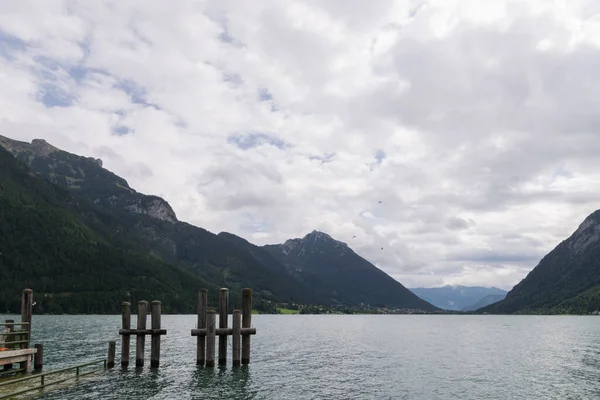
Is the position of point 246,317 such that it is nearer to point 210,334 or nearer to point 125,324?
point 210,334

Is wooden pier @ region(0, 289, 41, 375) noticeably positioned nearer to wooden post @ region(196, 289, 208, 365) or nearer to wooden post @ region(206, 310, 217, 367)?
wooden post @ region(196, 289, 208, 365)

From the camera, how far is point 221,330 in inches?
1763

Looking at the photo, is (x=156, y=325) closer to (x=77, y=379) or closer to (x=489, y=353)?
(x=77, y=379)

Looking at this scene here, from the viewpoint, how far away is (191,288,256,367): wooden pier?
4325 cm

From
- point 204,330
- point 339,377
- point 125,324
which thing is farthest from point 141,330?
point 339,377

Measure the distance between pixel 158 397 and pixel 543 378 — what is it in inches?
1534

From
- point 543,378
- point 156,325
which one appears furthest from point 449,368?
point 156,325

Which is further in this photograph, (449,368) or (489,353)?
(489,353)

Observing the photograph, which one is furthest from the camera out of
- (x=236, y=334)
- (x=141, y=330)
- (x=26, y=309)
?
(x=236, y=334)

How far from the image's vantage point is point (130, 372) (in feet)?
149

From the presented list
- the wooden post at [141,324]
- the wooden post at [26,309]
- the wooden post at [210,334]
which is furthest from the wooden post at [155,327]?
the wooden post at [26,309]

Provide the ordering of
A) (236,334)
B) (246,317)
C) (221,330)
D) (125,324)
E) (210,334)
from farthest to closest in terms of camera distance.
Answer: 1. (246,317)
2. (221,330)
3. (236,334)
4. (125,324)
5. (210,334)

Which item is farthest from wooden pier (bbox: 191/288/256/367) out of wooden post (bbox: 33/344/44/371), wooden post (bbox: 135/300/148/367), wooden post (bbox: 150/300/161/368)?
wooden post (bbox: 33/344/44/371)

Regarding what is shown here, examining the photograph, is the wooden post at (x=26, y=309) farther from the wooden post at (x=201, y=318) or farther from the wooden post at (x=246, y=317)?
the wooden post at (x=246, y=317)
